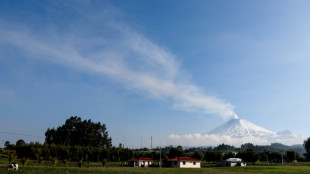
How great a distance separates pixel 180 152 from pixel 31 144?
57251 millimetres

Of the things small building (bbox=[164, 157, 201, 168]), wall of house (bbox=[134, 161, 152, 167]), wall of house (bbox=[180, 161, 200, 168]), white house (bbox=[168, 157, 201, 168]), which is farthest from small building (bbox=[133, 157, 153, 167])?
wall of house (bbox=[180, 161, 200, 168])

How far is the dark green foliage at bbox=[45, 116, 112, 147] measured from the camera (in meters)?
101

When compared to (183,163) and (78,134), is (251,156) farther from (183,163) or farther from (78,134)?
(78,134)

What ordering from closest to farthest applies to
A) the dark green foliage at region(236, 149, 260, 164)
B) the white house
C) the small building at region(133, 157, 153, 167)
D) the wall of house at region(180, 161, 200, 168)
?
the white house → the wall of house at region(180, 161, 200, 168) → the small building at region(133, 157, 153, 167) → the dark green foliage at region(236, 149, 260, 164)

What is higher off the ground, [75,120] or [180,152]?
[75,120]

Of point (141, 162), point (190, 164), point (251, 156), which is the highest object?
point (251, 156)

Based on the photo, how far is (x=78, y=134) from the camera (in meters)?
103

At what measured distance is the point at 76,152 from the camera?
8150 centimetres

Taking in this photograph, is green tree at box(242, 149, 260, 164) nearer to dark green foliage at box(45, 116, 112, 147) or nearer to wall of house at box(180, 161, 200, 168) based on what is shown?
wall of house at box(180, 161, 200, 168)

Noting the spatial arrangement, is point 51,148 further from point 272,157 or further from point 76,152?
point 272,157

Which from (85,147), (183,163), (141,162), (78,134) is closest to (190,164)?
(183,163)

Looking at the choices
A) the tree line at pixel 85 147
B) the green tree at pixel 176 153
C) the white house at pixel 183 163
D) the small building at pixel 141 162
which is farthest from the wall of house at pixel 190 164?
the green tree at pixel 176 153

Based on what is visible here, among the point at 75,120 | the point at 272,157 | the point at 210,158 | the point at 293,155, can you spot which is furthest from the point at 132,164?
the point at 272,157

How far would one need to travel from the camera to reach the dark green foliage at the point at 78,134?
101m
